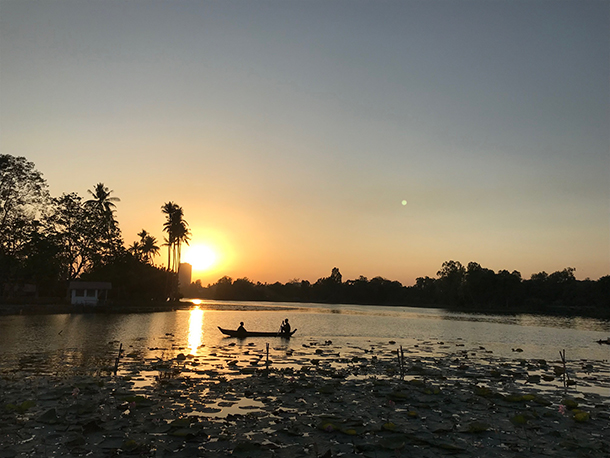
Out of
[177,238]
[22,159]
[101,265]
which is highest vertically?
[22,159]

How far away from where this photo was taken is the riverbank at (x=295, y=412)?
36.5 ft

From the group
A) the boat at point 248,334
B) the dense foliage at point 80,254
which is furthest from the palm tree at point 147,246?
the boat at point 248,334

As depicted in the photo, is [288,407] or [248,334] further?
[248,334]

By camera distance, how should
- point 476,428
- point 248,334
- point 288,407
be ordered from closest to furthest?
point 476,428, point 288,407, point 248,334

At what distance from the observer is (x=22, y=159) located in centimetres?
6397

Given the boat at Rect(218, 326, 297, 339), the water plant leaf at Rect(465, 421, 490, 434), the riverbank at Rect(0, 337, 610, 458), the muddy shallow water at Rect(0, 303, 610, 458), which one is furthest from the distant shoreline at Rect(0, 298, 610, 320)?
the water plant leaf at Rect(465, 421, 490, 434)

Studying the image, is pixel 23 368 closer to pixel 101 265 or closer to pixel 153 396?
pixel 153 396

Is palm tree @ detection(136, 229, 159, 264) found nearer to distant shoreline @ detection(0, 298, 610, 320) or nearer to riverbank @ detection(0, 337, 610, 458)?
distant shoreline @ detection(0, 298, 610, 320)

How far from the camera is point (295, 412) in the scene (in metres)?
14.5

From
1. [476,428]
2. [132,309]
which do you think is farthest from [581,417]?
[132,309]

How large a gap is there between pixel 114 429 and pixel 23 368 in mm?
12773

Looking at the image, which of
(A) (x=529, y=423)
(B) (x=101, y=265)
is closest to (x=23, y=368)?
(A) (x=529, y=423)

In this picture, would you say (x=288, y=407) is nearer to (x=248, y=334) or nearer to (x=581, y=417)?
(x=581, y=417)

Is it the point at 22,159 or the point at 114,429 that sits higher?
the point at 22,159
